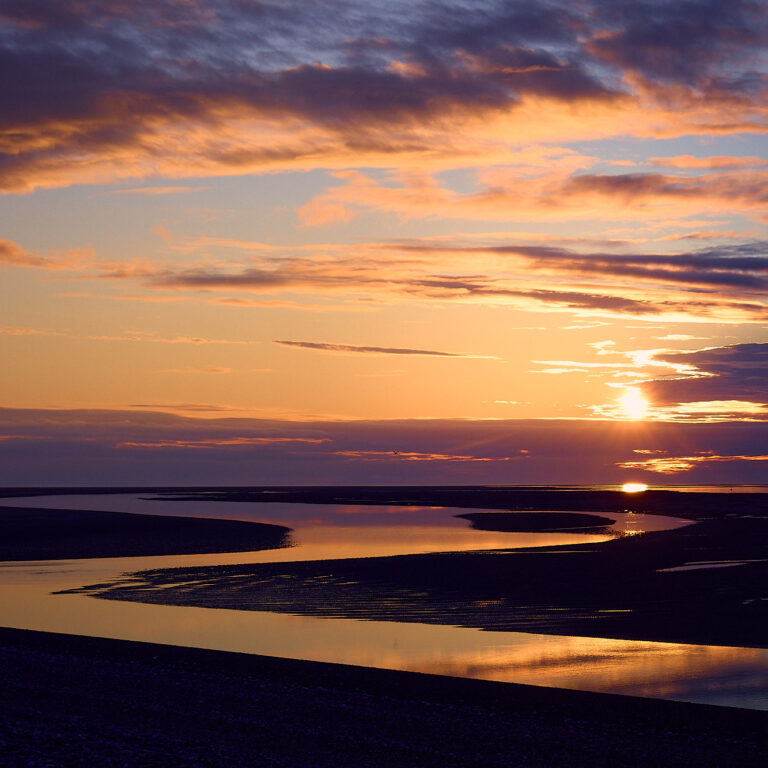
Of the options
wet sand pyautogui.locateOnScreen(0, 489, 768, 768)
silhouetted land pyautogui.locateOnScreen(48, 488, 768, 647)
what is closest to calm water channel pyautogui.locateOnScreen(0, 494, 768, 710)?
wet sand pyautogui.locateOnScreen(0, 489, 768, 768)

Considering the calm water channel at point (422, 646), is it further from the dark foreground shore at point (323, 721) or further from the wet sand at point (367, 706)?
the dark foreground shore at point (323, 721)

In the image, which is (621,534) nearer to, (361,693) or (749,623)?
(749,623)

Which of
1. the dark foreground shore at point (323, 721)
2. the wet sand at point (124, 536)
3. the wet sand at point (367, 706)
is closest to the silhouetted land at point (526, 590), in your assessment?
the wet sand at point (367, 706)

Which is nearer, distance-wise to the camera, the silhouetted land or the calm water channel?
the calm water channel

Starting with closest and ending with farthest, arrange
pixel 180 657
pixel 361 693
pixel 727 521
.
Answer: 1. pixel 361 693
2. pixel 180 657
3. pixel 727 521

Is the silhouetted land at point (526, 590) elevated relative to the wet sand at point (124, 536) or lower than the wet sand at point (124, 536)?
elevated

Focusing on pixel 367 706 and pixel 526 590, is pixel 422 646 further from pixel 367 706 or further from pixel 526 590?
pixel 526 590

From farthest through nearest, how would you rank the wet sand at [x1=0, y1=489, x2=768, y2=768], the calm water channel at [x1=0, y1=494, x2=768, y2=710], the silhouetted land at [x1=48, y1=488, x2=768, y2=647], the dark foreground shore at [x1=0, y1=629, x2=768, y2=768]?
the silhouetted land at [x1=48, y1=488, x2=768, y2=647]
the calm water channel at [x1=0, y1=494, x2=768, y2=710]
the wet sand at [x1=0, y1=489, x2=768, y2=768]
the dark foreground shore at [x1=0, y1=629, x2=768, y2=768]

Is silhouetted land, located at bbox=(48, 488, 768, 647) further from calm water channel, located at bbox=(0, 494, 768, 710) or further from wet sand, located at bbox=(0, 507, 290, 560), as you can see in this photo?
wet sand, located at bbox=(0, 507, 290, 560)

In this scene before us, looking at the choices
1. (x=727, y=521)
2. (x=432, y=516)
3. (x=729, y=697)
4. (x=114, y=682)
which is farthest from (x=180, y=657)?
(x=432, y=516)
